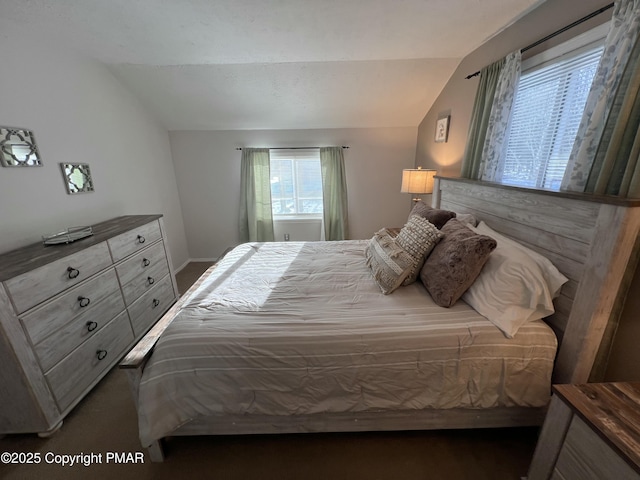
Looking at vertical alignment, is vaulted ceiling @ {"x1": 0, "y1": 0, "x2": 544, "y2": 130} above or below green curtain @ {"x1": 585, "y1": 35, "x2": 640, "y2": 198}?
above

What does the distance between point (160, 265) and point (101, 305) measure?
70 centimetres

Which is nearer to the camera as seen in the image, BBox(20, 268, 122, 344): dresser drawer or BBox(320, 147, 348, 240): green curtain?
BBox(20, 268, 122, 344): dresser drawer

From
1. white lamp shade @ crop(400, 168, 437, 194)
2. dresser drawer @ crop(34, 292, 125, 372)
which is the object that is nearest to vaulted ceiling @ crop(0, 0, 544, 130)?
white lamp shade @ crop(400, 168, 437, 194)

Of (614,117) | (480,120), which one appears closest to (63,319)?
(614,117)

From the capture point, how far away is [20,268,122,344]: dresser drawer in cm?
132

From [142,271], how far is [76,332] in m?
0.68

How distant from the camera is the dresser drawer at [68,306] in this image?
1.32 metres

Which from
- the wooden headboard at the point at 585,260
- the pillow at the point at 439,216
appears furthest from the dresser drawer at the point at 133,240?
the wooden headboard at the point at 585,260

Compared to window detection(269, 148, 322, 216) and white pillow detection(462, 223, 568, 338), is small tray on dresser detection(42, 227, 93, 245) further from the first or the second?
white pillow detection(462, 223, 568, 338)

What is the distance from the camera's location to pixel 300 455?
1.30 metres

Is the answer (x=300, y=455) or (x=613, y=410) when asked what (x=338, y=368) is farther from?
(x=613, y=410)

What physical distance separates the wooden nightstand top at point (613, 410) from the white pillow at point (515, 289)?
0.30m

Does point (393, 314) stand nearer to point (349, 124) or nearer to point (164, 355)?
point (164, 355)

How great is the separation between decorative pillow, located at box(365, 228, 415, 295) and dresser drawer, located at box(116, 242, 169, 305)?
1894 millimetres
